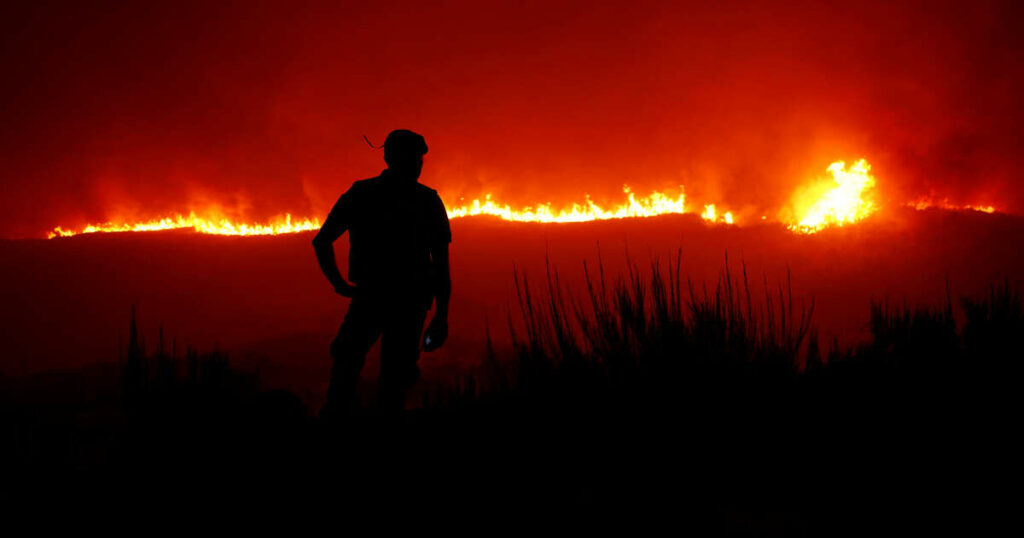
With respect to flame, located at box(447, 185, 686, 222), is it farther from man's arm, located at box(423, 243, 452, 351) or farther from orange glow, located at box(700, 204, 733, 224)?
man's arm, located at box(423, 243, 452, 351)

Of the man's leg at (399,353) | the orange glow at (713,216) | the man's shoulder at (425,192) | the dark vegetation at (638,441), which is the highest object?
the orange glow at (713,216)

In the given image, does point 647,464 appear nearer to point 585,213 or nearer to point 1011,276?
point 1011,276

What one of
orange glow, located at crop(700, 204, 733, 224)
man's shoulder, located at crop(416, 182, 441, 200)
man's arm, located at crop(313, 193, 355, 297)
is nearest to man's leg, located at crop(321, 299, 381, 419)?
man's arm, located at crop(313, 193, 355, 297)

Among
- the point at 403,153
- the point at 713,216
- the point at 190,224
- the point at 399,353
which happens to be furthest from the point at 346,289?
the point at 190,224

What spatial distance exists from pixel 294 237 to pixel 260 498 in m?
14.4

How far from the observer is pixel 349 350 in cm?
336

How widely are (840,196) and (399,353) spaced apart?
67.7 ft

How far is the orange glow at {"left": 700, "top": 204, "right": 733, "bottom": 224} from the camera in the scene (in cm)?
1775

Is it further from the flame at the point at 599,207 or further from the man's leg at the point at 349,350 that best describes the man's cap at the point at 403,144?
the flame at the point at 599,207

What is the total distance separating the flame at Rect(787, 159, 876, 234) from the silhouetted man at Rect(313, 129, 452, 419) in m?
17.7

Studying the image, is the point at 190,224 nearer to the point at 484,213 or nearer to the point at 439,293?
the point at 484,213

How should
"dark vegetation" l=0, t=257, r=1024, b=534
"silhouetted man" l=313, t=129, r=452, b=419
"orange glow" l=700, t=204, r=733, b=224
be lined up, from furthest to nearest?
"orange glow" l=700, t=204, r=733, b=224 < "silhouetted man" l=313, t=129, r=452, b=419 < "dark vegetation" l=0, t=257, r=1024, b=534

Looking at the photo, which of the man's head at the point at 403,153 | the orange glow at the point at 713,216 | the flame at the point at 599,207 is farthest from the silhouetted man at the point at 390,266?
the flame at the point at 599,207

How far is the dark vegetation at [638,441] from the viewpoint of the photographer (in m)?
2.56
